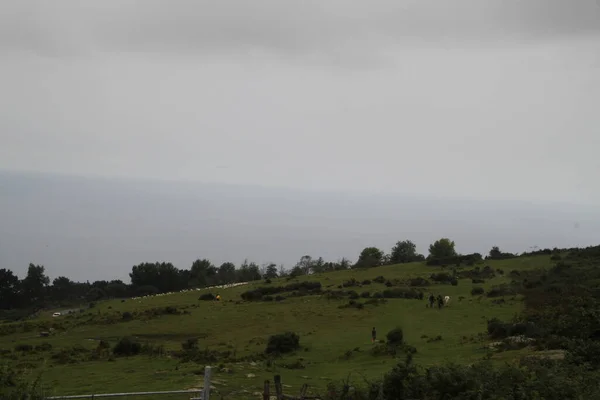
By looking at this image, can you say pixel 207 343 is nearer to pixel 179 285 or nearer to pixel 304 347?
pixel 304 347

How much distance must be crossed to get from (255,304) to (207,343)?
58.3 ft

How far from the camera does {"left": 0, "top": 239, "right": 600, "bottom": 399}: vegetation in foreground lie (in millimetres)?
16797

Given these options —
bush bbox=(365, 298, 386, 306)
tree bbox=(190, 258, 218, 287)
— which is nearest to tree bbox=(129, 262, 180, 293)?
tree bbox=(190, 258, 218, 287)

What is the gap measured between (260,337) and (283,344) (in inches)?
231

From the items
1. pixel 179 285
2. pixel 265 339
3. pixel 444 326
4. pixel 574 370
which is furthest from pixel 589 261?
pixel 179 285

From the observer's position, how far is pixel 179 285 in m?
105

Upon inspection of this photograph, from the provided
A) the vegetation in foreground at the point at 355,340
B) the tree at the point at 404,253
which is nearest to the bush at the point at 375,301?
the vegetation in foreground at the point at 355,340

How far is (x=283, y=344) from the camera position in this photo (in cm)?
3109

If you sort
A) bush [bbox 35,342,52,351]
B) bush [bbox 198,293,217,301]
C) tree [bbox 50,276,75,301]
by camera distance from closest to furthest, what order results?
bush [bbox 35,342,52,351] < bush [bbox 198,293,217,301] < tree [bbox 50,276,75,301]

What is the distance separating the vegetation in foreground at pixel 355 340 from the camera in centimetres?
1680

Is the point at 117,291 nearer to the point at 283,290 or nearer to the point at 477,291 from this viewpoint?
the point at 283,290

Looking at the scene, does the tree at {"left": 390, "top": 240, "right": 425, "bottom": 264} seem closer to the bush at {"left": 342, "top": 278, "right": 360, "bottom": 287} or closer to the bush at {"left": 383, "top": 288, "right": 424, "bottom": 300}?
the bush at {"left": 342, "top": 278, "right": 360, "bottom": 287}

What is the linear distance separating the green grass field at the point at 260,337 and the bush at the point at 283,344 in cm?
63

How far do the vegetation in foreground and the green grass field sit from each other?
13 centimetres
